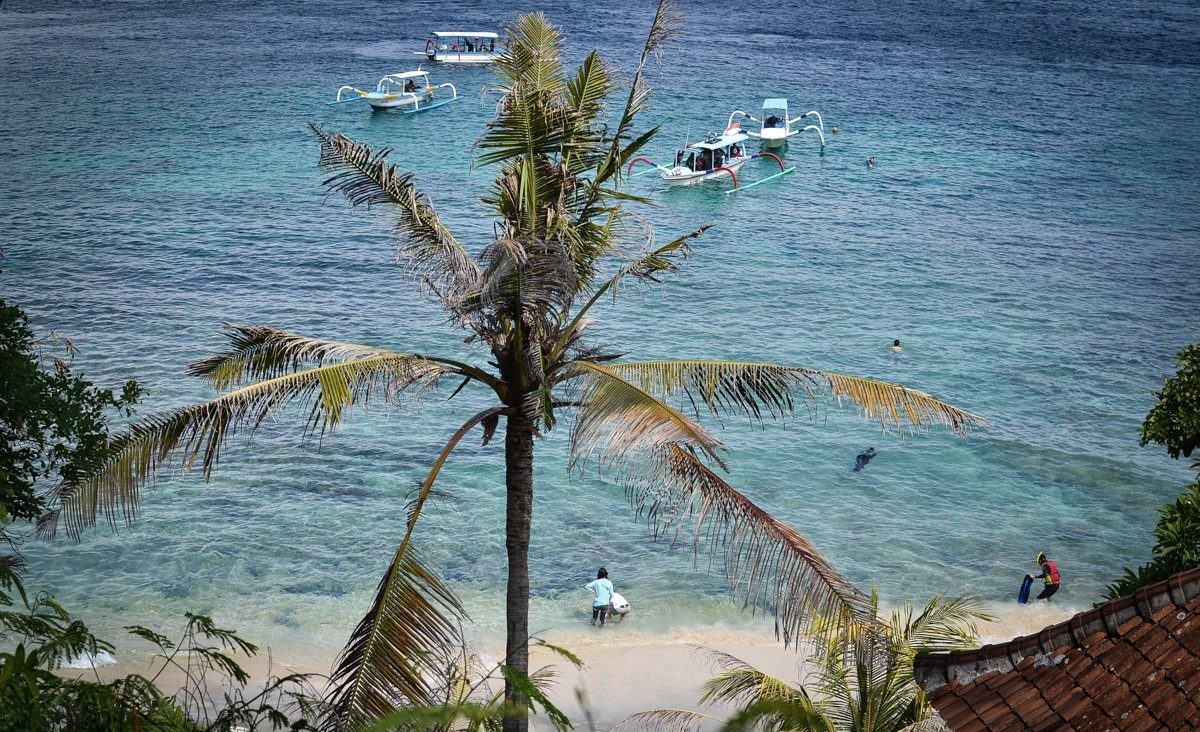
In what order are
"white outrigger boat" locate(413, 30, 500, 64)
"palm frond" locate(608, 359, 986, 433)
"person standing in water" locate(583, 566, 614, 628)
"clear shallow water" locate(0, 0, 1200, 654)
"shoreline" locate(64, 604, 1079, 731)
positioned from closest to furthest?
1. "palm frond" locate(608, 359, 986, 433)
2. "shoreline" locate(64, 604, 1079, 731)
3. "person standing in water" locate(583, 566, 614, 628)
4. "clear shallow water" locate(0, 0, 1200, 654)
5. "white outrigger boat" locate(413, 30, 500, 64)

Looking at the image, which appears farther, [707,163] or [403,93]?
[403,93]

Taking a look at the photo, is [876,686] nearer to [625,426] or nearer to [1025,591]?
[625,426]

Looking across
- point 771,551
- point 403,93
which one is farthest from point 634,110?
point 403,93

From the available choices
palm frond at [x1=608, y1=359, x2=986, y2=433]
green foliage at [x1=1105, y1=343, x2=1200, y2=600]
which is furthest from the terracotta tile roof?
green foliage at [x1=1105, y1=343, x2=1200, y2=600]

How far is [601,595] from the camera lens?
18.8m

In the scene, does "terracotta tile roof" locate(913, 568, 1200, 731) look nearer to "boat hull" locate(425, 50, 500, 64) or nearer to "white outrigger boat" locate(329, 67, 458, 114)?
"white outrigger boat" locate(329, 67, 458, 114)

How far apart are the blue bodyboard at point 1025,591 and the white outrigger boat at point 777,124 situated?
109 ft

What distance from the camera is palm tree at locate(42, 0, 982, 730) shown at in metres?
8.77

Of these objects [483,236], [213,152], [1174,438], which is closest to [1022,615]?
[1174,438]

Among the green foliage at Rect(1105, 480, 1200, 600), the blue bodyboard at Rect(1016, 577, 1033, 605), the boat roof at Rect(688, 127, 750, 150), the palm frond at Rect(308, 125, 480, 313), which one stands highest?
the palm frond at Rect(308, 125, 480, 313)

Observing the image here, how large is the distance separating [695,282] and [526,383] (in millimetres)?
26071

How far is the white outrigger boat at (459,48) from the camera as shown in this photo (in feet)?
205

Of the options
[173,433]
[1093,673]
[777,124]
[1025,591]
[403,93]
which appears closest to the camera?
[1093,673]

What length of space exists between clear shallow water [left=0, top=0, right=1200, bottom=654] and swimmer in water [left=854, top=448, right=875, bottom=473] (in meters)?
0.29
